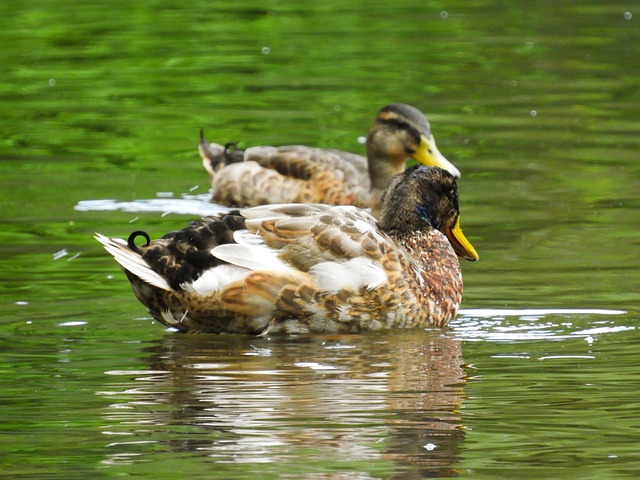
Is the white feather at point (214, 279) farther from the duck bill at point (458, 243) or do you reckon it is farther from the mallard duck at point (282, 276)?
the duck bill at point (458, 243)

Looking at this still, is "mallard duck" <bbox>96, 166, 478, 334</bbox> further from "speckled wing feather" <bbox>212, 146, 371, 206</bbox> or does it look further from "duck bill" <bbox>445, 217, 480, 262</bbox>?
"speckled wing feather" <bbox>212, 146, 371, 206</bbox>

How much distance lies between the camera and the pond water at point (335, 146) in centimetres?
743

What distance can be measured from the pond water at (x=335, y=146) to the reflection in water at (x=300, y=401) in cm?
2

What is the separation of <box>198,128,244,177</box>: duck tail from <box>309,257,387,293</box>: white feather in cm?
513

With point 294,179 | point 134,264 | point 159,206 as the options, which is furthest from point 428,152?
point 134,264

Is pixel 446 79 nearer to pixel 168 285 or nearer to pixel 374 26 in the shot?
pixel 374 26

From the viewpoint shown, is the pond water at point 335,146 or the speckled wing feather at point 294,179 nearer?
the pond water at point 335,146

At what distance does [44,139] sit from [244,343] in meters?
7.49

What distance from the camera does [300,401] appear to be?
8.17 metres

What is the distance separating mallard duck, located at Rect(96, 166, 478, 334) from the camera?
973 cm

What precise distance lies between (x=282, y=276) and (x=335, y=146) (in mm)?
7051

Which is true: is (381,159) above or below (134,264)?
below

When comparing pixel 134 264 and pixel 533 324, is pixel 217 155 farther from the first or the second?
pixel 533 324

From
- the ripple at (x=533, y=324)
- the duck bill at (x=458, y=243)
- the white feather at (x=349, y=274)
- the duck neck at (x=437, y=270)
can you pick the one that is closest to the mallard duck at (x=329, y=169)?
the duck bill at (x=458, y=243)
